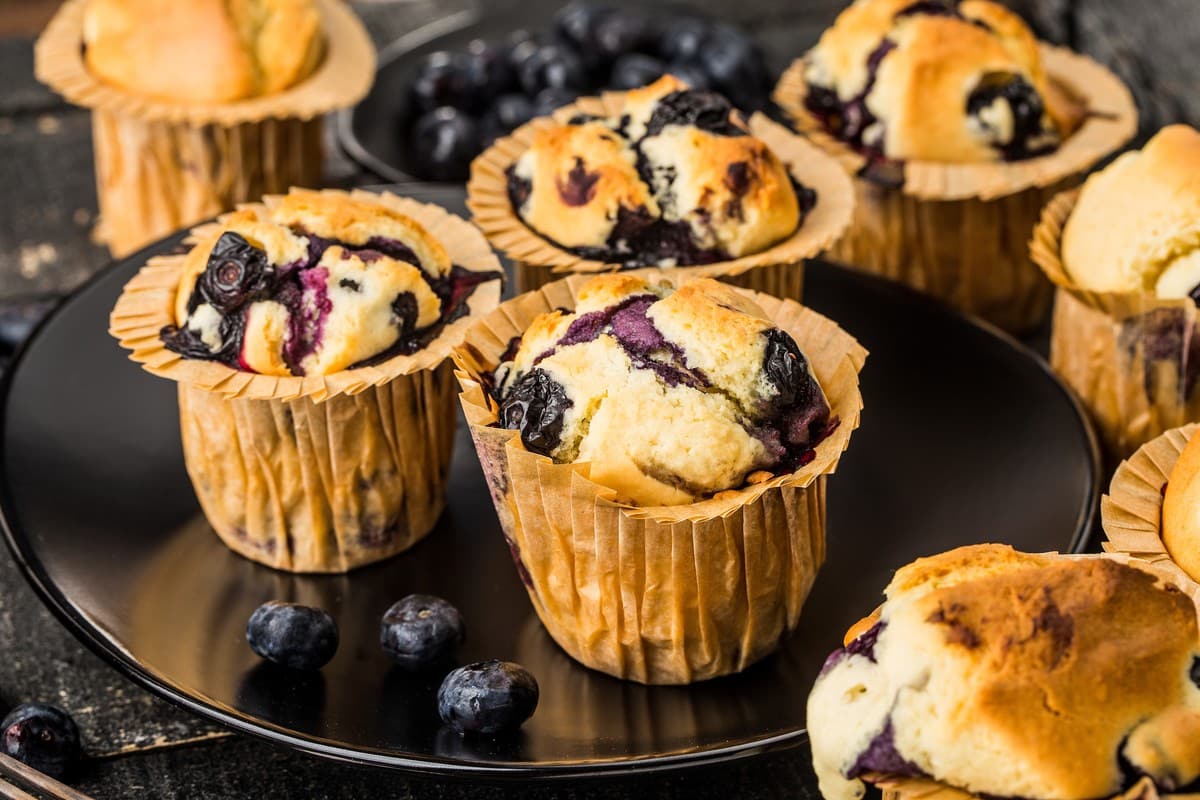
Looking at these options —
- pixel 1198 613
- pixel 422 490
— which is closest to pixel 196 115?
pixel 422 490

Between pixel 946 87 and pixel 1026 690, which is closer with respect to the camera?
pixel 1026 690

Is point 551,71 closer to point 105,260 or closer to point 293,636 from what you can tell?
point 105,260

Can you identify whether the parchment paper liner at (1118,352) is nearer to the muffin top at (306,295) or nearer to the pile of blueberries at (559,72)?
the muffin top at (306,295)

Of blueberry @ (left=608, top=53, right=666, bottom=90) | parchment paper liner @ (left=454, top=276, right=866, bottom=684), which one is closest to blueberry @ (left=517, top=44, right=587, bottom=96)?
blueberry @ (left=608, top=53, right=666, bottom=90)

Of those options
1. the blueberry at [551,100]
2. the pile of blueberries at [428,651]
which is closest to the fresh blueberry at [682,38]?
the blueberry at [551,100]

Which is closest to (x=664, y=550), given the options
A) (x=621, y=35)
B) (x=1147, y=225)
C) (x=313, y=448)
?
(x=313, y=448)

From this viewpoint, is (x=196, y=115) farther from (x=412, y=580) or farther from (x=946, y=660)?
(x=946, y=660)
